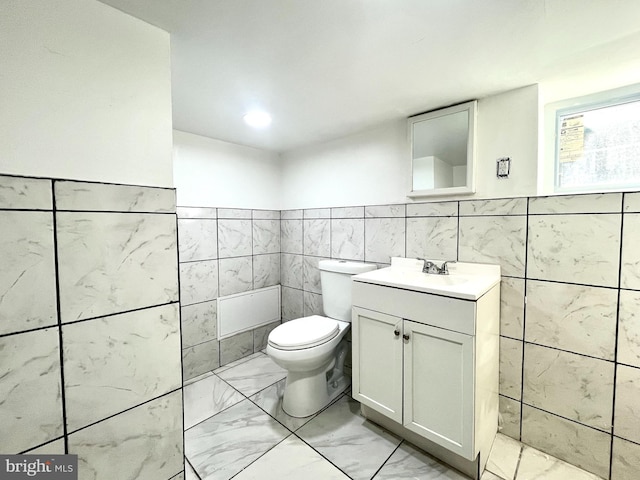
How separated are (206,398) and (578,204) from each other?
2372mm

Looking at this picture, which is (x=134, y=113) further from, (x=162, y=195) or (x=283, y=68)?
(x=283, y=68)

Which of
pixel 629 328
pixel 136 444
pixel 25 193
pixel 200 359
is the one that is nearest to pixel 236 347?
pixel 200 359

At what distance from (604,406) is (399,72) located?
1.78 m

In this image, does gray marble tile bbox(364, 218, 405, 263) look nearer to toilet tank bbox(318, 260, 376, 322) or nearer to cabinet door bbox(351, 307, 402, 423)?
toilet tank bbox(318, 260, 376, 322)

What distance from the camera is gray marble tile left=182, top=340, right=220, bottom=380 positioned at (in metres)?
2.01

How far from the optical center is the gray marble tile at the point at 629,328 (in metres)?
1.15

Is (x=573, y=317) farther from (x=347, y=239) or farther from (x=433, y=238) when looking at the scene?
(x=347, y=239)

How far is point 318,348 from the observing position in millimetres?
1584

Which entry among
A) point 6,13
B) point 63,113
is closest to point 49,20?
point 6,13

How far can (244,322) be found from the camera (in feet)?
7.67

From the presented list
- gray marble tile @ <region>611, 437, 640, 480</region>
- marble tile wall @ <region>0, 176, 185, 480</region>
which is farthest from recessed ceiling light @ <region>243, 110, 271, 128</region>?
gray marble tile @ <region>611, 437, 640, 480</region>

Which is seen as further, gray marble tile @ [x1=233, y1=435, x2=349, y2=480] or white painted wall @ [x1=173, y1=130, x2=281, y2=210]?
white painted wall @ [x1=173, y1=130, x2=281, y2=210]

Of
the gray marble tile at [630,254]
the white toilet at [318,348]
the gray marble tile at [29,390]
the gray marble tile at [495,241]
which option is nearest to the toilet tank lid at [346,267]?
the white toilet at [318,348]

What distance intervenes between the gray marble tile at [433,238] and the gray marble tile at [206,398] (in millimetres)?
1531
